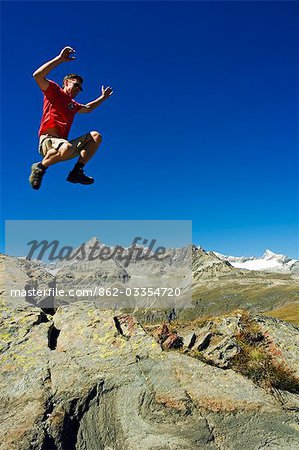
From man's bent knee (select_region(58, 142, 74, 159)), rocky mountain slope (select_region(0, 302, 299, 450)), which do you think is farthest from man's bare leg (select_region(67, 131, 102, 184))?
rocky mountain slope (select_region(0, 302, 299, 450))

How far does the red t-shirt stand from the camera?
13.3 meters

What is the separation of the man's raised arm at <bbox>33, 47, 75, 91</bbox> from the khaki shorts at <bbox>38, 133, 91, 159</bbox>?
1.70 m

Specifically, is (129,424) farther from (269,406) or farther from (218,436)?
(269,406)

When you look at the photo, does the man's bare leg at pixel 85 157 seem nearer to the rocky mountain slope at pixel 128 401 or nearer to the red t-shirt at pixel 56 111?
the red t-shirt at pixel 56 111

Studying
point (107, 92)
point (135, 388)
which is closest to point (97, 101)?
point (107, 92)

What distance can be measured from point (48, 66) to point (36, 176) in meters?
3.91

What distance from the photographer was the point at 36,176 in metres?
14.0

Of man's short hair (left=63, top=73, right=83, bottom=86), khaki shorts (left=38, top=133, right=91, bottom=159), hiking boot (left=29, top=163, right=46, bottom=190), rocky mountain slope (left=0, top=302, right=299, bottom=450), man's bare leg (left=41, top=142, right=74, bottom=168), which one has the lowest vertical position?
rocky mountain slope (left=0, top=302, right=299, bottom=450)

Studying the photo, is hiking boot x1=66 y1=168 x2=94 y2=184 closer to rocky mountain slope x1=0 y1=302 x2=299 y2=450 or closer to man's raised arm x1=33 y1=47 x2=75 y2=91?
man's raised arm x1=33 y1=47 x2=75 y2=91

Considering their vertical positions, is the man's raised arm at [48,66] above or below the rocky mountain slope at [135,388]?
above

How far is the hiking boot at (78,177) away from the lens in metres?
14.5

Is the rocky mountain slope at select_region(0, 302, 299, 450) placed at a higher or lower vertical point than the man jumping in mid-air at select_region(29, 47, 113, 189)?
lower

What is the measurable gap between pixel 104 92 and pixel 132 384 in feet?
38.0

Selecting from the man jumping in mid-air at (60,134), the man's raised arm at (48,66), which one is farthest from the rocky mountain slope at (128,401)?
the man's raised arm at (48,66)
